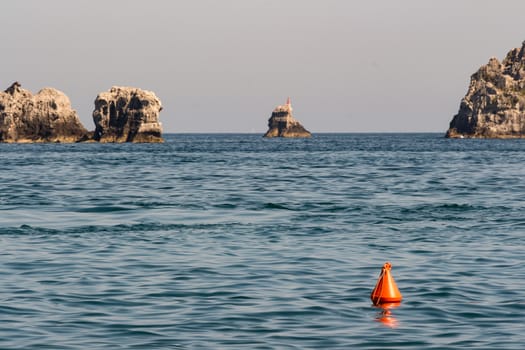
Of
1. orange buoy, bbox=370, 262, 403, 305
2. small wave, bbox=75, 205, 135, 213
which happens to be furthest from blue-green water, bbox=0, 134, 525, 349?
orange buoy, bbox=370, 262, 403, 305

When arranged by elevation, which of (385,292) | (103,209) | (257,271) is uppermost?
(385,292)

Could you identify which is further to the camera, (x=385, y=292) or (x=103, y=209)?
(x=103, y=209)

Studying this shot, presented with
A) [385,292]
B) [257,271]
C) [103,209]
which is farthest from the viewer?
[103,209]

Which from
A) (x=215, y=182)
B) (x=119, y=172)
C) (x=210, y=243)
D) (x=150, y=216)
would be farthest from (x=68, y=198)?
(x=119, y=172)

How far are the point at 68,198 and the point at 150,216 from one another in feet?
34.7

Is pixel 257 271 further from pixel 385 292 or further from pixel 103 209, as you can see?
pixel 103 209

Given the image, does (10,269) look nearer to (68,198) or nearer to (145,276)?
(145,276)

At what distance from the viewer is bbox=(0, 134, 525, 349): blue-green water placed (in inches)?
629

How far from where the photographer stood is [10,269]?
73.6ft

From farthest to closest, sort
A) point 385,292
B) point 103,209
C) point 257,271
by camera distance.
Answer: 1. point 103,209
2. point 257,271
3. point 385,292

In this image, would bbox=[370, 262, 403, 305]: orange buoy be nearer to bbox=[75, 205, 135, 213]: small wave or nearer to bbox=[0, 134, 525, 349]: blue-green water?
bbox=[0, 134, 525, 349]: blue-green water

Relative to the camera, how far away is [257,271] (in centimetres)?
2239

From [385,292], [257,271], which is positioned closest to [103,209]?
[257,271]

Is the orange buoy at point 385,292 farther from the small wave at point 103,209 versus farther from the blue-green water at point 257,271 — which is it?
the small wave at point 103,209
